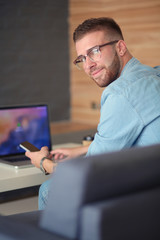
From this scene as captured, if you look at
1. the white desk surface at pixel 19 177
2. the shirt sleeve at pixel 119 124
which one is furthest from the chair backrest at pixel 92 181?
the white desk surface at pixel 19 177

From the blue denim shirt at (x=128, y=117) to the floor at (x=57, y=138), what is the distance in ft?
1.80

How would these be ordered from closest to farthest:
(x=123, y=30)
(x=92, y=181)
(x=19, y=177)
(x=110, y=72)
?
(x=92, y=181) < (x=19, y=177) < (x=110, y=72) < (x=123, y=30)

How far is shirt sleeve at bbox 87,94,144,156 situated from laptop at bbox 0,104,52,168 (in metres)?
0.76

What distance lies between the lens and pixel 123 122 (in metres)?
1.55

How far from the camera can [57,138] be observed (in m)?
5.44

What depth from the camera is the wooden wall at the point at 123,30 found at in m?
6.16

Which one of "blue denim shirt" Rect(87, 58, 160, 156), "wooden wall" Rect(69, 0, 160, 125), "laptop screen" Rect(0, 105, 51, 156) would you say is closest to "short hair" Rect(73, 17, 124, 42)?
"blue denim shirt" Rect(87, 58, 160, 156)

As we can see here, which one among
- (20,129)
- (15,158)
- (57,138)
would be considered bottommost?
(57,138)

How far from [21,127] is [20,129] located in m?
0.01

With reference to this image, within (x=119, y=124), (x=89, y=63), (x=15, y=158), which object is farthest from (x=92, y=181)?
(x=15, y=158)

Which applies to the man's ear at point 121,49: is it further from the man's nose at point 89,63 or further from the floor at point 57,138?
the floor at point 57,138

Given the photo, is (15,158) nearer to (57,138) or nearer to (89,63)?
(89,63)

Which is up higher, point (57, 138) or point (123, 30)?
point (123, 30)

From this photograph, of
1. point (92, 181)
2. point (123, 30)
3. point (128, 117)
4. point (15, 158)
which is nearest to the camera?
point (92, 181)
